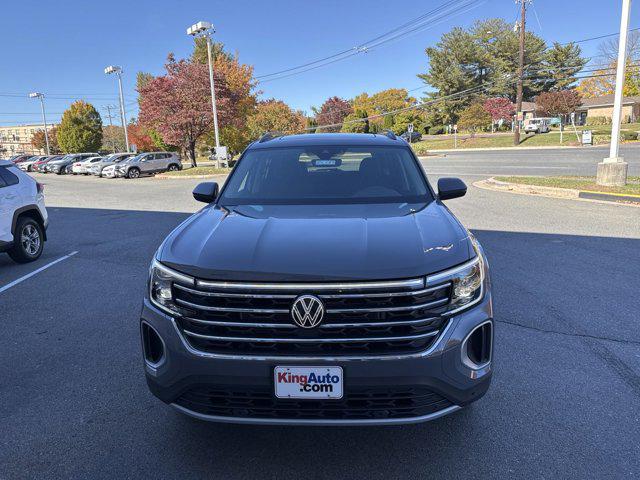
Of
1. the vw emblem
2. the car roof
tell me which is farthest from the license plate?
the car roof

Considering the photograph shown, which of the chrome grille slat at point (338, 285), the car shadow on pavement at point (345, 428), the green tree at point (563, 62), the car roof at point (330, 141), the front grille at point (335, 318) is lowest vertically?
the car shadow on pavement at point (345, 428)

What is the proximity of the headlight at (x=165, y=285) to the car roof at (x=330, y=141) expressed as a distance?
84.1 inches

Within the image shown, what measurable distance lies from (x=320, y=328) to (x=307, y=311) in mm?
103

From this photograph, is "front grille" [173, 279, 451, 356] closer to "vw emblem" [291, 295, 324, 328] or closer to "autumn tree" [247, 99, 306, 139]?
"vw emblem" [291, 295, 324, 328]

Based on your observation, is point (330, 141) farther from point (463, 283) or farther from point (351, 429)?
point (351, 429)

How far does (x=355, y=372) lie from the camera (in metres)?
2.28

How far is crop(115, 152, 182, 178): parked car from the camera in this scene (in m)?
33.5

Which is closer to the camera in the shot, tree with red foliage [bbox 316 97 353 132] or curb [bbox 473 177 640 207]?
curb [bbox 473 177 640 207]

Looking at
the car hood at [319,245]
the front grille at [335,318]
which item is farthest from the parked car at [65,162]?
the front grille at [335,318]

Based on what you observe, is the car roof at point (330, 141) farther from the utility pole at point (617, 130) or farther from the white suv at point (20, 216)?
the utility pole at point (617, 130)

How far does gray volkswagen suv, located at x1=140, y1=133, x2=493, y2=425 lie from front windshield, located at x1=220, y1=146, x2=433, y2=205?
107cm

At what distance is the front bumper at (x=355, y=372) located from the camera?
2.27m

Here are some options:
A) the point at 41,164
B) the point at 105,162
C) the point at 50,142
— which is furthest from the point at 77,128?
the point at 50,142

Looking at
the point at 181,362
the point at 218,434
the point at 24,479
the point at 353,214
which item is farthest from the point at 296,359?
the point at 24,479
